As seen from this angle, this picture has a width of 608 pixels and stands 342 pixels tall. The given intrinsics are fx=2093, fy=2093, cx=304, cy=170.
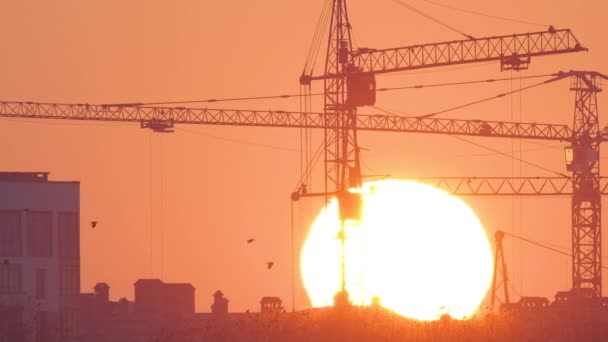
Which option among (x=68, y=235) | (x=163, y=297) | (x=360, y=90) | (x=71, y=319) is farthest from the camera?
(x=163, y=297)

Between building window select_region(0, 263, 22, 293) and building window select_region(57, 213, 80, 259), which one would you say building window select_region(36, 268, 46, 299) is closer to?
building window select_region(0, 263, 22, 293)

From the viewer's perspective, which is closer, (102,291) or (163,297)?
(102,291)

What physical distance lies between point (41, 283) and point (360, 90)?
27.0 m

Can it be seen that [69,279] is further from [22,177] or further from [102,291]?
[102,291]

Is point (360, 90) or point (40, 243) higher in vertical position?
point (360, 90)

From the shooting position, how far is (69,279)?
458 ft

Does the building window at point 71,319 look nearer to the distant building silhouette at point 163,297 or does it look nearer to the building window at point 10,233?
the building window at point 10,233

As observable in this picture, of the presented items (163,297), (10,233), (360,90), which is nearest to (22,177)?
(10,233)

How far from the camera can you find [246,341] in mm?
70438

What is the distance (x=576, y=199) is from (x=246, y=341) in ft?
327

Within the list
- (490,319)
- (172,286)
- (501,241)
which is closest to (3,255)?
(501,241)

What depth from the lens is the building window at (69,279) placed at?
454ft

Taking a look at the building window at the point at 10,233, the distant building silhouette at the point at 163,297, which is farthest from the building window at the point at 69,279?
the distant building silhouette at the point at 163,297

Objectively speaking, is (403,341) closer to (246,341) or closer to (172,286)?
(246,341)
